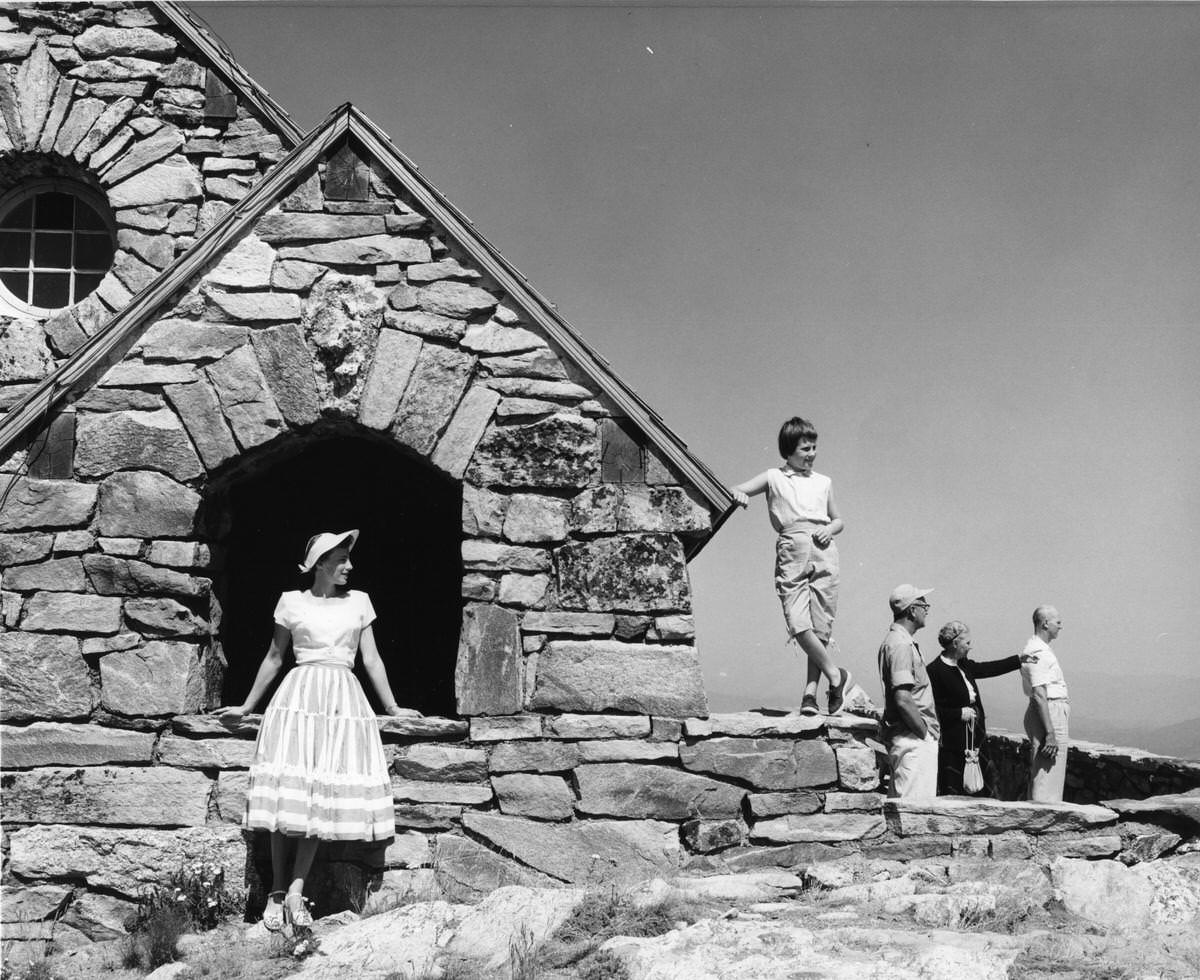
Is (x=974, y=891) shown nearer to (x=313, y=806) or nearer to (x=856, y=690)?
(x=856, y=690)

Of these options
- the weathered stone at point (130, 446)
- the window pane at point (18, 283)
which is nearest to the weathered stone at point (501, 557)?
the weathered stone at point (130, 446)

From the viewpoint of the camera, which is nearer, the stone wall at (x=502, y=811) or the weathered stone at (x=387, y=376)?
the stone wall at (x=502, y=811)

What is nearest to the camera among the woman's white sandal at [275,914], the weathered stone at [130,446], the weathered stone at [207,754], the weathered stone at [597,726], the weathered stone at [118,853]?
the woman's white sandal at [275,914]

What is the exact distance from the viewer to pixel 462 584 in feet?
23.0

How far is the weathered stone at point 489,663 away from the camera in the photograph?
672 centimetres

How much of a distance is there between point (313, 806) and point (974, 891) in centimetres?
334

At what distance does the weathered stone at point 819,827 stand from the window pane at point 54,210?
7.55m

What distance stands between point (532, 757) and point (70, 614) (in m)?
2.70

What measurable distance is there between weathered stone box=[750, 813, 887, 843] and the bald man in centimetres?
153

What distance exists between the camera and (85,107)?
9.62 m

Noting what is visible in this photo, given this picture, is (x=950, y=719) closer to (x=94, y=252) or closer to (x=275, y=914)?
(x=275, y=914)

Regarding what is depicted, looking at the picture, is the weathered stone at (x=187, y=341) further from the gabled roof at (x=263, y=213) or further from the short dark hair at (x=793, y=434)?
the short dark hair at (x=793, y=434)

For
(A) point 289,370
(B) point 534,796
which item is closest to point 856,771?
(B) point 534,796

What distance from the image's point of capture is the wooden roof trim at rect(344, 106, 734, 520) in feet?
22.8
